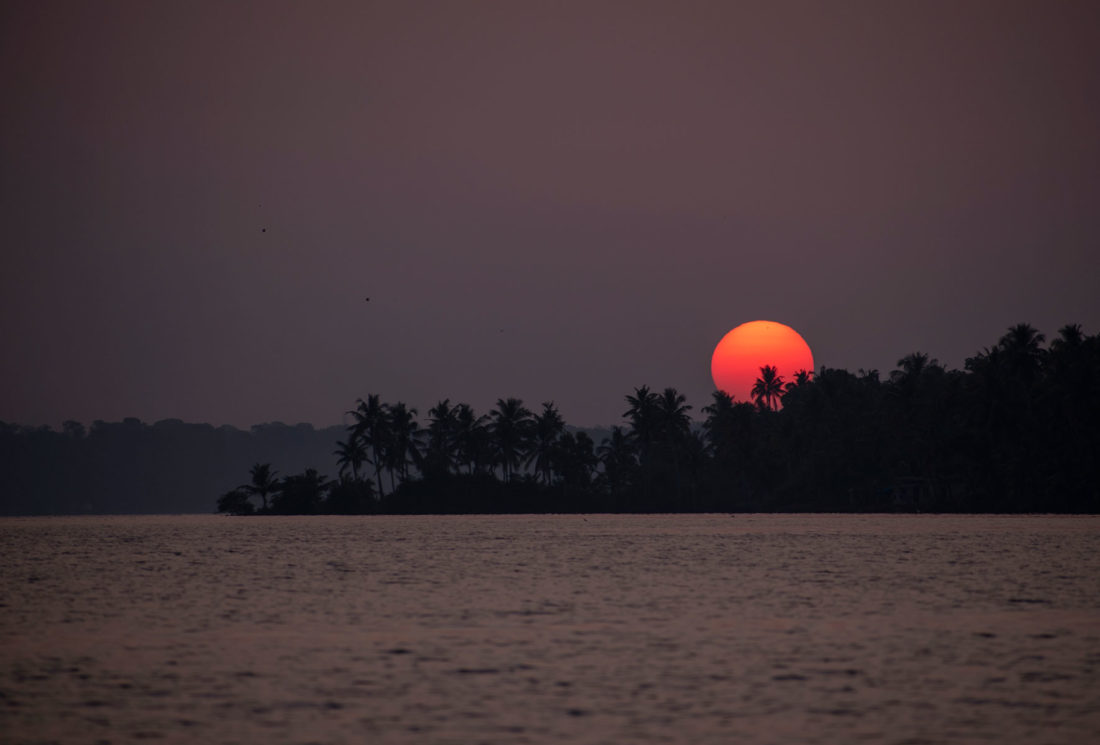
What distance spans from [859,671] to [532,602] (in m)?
13.7

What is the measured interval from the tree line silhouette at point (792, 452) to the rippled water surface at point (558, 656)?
7428 centimetres

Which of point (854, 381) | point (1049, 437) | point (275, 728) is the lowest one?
point (275, 728)

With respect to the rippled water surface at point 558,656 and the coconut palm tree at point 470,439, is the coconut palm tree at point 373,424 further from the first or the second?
the rippled water surface at point 558,656

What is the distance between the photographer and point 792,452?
→ 15300cm

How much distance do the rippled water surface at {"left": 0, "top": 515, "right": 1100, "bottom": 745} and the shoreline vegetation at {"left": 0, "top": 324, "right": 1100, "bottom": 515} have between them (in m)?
74.6

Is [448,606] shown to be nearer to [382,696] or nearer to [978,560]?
[382,696]

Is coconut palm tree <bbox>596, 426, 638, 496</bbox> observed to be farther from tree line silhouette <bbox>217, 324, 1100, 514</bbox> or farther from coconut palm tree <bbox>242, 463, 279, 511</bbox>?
coconut palm tree <bbox>242, 463, 279, 511</bbox>

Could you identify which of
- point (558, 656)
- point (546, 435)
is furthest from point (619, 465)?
point (558, 656)

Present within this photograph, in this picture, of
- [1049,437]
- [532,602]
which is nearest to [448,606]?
[532,602]

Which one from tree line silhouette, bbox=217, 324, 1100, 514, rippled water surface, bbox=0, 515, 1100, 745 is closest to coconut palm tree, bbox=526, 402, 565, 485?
tree line silhouette, bbox=217, 324, 1100, 514

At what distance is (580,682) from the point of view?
58.6 feet

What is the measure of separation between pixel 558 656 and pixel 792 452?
136072 millimetres

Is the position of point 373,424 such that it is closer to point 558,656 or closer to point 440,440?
point 440,440

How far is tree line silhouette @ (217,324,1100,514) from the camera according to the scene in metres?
113
